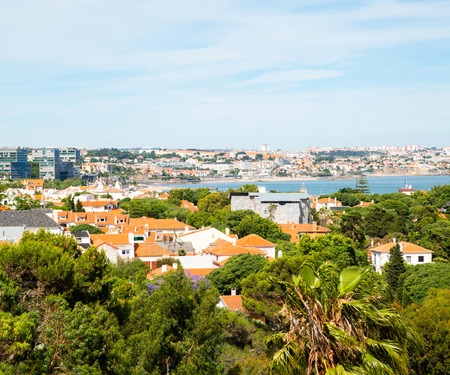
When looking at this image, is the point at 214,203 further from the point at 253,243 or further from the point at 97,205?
the point at 253,243

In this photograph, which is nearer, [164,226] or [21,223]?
[21,223]

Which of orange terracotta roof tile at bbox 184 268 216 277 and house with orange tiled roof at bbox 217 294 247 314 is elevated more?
house with orange tiled roof at bbox 217 294 247 314

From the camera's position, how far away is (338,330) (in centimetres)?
478

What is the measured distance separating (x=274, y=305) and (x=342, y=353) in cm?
1371

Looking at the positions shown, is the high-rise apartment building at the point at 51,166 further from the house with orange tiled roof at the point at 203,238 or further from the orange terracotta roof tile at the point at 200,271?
the orange terracotta roof tile at the point at 200,271

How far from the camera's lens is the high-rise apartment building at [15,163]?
5536 inches

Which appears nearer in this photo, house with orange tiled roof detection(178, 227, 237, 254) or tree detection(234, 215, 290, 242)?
house with orange tiled roof detection(178, 227, 237, 254)

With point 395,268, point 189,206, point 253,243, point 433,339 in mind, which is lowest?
point 189,206

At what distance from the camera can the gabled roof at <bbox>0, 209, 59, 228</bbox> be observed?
3553 centimetres

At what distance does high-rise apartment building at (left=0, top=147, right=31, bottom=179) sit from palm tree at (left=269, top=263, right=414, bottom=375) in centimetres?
14389

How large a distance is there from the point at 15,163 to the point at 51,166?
8.47 m

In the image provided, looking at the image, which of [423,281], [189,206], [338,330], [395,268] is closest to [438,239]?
[395,268]

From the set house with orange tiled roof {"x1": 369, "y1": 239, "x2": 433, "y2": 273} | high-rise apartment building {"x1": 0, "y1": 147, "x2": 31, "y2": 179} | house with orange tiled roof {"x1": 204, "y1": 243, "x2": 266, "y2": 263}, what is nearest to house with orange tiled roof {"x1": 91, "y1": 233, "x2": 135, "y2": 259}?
house with orange tiled roof {"x1": 204, "y1": 243, "x2": 266, "y2": 263}

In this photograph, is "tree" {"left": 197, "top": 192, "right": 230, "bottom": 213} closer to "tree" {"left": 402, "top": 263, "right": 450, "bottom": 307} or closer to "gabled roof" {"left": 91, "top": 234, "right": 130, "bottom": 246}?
"gabled roof" {"left": 91, "top": 234, "right": 130, "bottom": 246}
